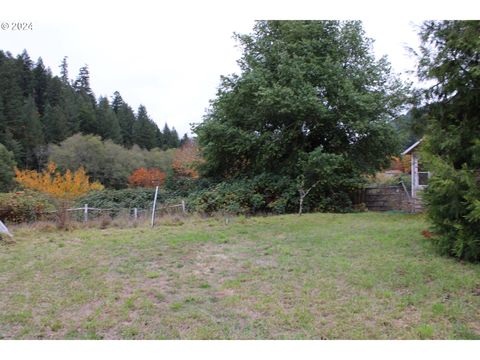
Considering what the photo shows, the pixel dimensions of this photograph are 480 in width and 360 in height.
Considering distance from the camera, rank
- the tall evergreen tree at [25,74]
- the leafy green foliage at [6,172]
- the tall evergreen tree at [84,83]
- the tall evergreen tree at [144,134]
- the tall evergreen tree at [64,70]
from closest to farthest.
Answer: the leafy green foliage at [6,172] < the tall evergreen tree at [25,74] < the tall evergreen tree at [144,134] < the tall evergreen tree at [64,70] < the tall evergreen tree at [84,83]

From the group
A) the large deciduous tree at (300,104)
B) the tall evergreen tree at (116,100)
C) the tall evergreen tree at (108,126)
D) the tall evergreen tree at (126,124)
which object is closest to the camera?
the large deciduous tree at (300,104)

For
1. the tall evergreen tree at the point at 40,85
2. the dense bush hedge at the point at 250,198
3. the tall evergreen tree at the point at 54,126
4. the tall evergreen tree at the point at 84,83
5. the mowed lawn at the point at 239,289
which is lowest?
the mowed lawn at the point at 239,289

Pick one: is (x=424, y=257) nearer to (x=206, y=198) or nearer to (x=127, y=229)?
(x=127, y=229)

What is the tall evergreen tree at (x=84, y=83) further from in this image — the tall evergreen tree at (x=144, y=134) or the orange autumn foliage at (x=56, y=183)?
the orange autumn foliage at (x=56, y=183)

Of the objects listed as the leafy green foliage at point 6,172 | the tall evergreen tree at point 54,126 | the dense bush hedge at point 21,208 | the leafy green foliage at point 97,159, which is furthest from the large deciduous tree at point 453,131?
the tall evergreen tree at point 54,126

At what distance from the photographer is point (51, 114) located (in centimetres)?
3272

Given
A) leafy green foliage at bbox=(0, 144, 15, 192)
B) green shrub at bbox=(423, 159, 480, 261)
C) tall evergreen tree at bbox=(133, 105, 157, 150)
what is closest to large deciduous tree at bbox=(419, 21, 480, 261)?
green shrub at bbox=(423, 159, 480, 261)

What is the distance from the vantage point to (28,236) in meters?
8.73

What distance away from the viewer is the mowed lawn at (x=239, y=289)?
3385mm

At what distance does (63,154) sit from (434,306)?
3103 centimetres

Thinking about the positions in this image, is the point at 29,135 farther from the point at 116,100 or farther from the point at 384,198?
the point at 384,198

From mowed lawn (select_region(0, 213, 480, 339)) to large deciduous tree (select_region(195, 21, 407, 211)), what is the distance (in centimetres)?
674

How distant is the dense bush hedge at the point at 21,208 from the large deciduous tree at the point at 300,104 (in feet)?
21.0

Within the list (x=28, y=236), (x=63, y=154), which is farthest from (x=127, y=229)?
(x=63, y=154)
